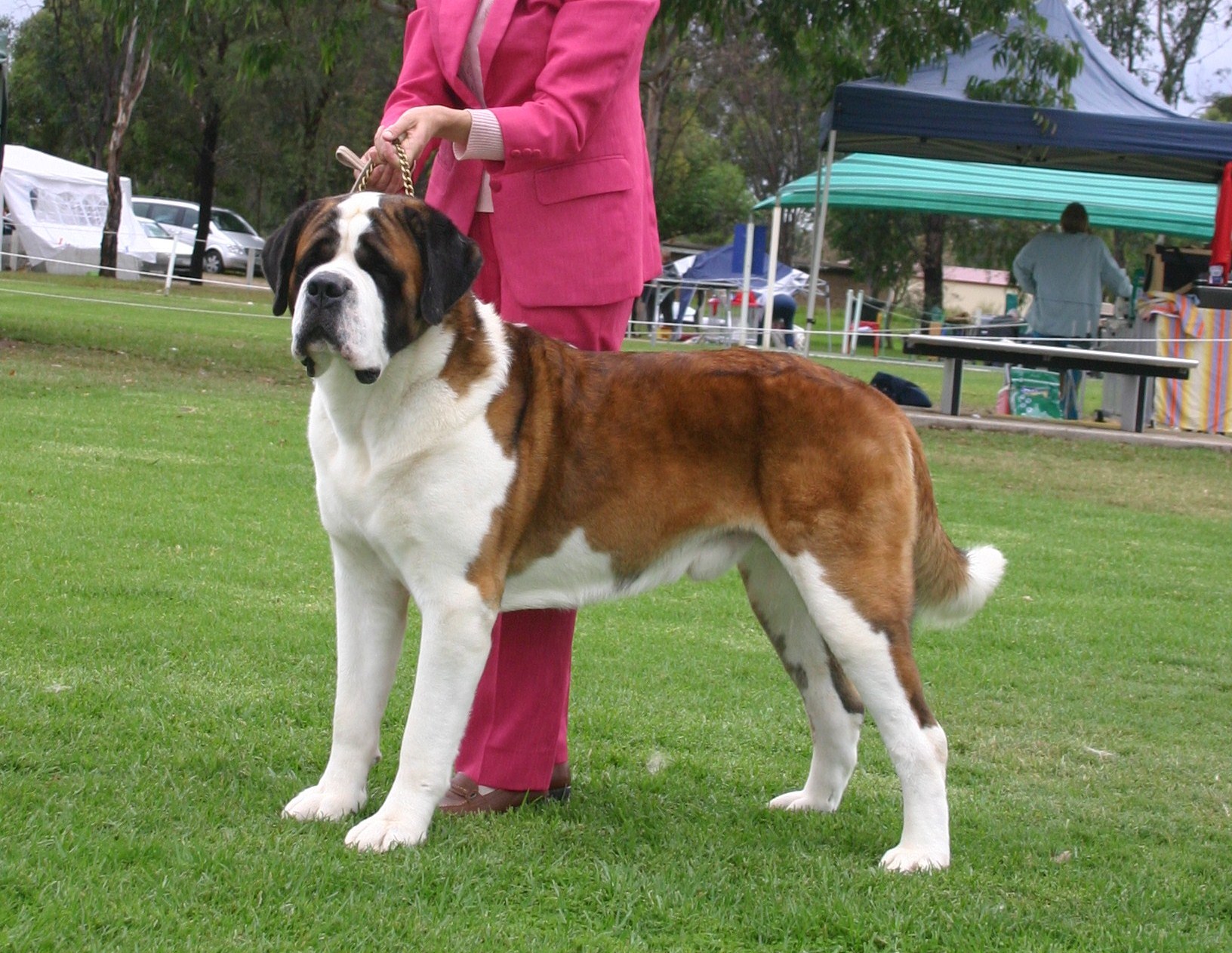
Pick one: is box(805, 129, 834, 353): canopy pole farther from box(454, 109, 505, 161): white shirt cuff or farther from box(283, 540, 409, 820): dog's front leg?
box(283, 540, 409, 820): dog's front leg

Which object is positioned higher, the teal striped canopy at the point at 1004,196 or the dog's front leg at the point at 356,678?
the teal striped canopy at the point at 1004,196

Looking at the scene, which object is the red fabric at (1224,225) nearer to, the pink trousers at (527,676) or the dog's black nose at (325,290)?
the pink trousers at (527,676)

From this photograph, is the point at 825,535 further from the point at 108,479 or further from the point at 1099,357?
the point at 1099,357

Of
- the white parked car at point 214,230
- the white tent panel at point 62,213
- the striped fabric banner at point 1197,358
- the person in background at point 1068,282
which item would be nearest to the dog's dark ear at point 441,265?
the person in background at point 1068,282

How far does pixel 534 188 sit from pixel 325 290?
34.4 inches

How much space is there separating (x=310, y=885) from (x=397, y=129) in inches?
73.0

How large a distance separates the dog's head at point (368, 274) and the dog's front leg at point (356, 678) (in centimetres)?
61

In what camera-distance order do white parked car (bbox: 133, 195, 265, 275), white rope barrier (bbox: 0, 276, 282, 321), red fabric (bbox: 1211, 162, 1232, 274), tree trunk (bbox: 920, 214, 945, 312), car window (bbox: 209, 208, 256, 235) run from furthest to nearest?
1. car window (bbox: 209, 208, 256, 235)
2. white parked car (bbox: 133, 195, 265, 275)
3. tree trunk (bbox: 920, 214, 945, 312)
4. white rope barrier (bbox: 0, 276, 282, 321)
5. red fabric (bbox: 1211, 162, 1232, 274)

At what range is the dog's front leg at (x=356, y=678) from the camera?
374cm

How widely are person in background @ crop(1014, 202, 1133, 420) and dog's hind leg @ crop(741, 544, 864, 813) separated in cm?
1230

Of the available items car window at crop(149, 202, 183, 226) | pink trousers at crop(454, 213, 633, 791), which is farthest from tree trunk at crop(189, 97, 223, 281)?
pink trousers at crop(454, 213, 633, 791)

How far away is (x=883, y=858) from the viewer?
3709 mm

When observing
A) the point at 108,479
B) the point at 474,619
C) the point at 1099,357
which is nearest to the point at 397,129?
the point at 474,619

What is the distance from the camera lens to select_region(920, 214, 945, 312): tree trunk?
40344mm
